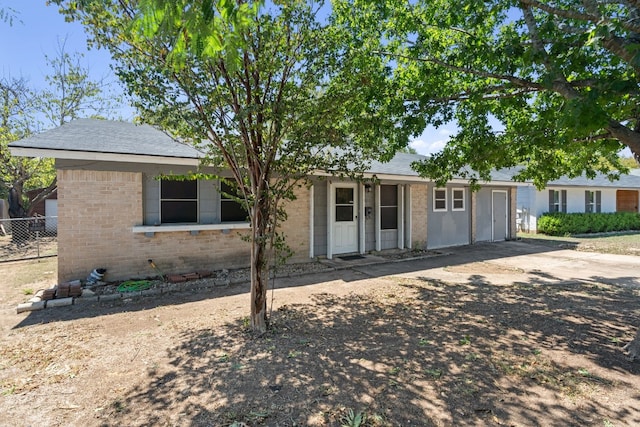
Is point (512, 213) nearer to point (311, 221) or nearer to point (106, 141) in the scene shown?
point (311, 221)

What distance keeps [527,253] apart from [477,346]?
30.3 feet

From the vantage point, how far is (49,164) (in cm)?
1766

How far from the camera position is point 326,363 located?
148 inches

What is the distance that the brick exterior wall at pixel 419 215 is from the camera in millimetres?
11836

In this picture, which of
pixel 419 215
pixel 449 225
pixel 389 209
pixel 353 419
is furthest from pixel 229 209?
pixel 449 225

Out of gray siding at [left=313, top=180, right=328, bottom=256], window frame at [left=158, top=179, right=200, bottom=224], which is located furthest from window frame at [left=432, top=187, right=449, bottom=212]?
window frame at [left=158, top=179, right=200, bottom=224]

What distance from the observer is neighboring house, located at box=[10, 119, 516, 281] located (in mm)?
6754

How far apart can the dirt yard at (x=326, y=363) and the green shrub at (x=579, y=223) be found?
1243 cm

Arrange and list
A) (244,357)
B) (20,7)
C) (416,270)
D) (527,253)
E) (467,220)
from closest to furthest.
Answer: (244,357)
(20,7)
(416,270)
(527,253)
(467,220)

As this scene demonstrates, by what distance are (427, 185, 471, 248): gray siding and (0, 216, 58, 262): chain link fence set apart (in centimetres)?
1186

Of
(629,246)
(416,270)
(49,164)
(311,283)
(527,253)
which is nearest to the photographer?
(311,283)

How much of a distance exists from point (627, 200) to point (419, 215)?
2224 centimetres

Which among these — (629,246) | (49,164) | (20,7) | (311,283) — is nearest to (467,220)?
(629,246)

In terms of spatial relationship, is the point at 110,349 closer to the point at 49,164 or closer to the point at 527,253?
the point at 527,253
